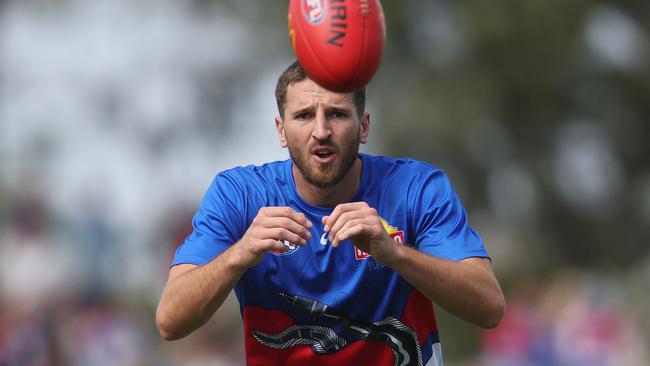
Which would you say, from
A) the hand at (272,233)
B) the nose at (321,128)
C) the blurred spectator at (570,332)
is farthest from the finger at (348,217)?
the blurred spectator at (570,332)

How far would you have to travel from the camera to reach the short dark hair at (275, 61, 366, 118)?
6641 mm

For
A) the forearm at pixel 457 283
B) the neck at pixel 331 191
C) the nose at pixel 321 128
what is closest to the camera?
the forearm at pixel 457 283

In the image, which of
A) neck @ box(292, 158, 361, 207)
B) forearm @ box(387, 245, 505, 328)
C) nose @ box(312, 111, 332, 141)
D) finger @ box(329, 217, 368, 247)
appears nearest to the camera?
finger @ box(329, 217, 368, 247)

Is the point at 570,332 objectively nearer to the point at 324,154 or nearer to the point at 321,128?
the point at 324,154

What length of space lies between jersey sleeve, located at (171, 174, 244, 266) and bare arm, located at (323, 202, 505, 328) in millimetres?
712

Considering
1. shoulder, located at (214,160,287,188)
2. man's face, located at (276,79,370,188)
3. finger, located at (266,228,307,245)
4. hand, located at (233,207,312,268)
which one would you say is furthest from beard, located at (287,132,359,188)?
finger, located at (266,228,307,245)

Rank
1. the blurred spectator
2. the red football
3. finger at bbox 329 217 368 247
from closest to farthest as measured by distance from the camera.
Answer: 1. finger at bbox 329 217 368 247
2. the red football
3. the blurred spectator

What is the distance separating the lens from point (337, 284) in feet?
21.9

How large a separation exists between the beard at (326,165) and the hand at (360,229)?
2.17 ft

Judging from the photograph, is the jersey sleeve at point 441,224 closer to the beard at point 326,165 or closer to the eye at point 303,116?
the beard at point 326,165

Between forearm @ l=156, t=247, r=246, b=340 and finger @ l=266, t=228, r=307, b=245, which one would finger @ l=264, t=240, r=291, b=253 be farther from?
forearm @ l=156, t=247, r=246, b=340

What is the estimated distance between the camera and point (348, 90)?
6387 millimetres

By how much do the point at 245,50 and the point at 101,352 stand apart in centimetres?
1218

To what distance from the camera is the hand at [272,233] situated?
583 centimetres
